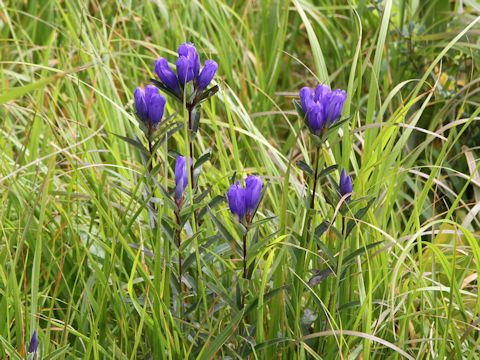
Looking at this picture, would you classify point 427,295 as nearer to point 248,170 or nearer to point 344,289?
point 344,289

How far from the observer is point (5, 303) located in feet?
5.04

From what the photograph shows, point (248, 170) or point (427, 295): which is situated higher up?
point (248, 170)

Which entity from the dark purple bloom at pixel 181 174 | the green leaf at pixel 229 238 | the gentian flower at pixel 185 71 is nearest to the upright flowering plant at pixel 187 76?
the gentian flower at pixel 185 71

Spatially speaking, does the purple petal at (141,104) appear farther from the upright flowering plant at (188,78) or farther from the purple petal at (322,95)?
the purple petal at (322,95)

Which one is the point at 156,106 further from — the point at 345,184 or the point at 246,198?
the point at 345,184

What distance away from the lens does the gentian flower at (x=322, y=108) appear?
141cm

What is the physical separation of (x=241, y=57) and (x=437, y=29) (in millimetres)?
614

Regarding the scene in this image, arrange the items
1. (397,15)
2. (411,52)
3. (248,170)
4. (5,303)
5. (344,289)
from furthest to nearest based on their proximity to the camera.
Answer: (397,15)
(411,52)
(248,170)
(344,289)
(5,303)

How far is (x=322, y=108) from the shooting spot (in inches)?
55.6

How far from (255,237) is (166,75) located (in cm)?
32

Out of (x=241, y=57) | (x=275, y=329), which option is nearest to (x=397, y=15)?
(x=241, y=57)

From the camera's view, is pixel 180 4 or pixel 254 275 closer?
pixel 254 275

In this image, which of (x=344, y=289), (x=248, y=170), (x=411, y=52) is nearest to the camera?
(x=344, y=289)

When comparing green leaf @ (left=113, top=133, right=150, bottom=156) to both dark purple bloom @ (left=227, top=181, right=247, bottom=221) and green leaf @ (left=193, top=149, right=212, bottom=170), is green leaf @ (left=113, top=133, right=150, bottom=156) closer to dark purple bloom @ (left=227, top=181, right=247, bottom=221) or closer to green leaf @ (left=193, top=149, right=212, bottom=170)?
green leaf @ (left=193, top=149, right=212, bottom=170)
